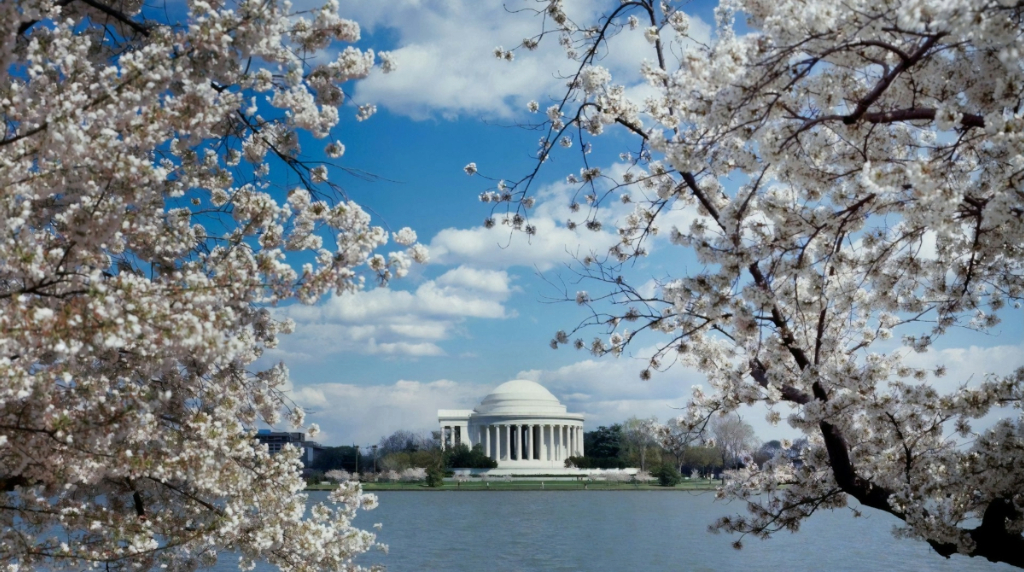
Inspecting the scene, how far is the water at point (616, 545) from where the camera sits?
61.3ft

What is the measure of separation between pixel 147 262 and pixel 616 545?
66.2ft

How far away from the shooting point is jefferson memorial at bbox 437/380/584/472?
76.9m

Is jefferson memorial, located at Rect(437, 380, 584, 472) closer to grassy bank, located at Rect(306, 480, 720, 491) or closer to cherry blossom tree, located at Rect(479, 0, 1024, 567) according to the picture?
grassy bank, located at Rect(306, 480, 720, 491)

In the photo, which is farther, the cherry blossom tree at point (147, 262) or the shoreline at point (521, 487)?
the shoreline at point (521, 487)

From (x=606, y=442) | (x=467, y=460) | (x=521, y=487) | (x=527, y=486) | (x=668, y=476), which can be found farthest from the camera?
(x=606, y=442)

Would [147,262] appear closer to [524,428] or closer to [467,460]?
[467,460]

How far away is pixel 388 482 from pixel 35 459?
2427 inches

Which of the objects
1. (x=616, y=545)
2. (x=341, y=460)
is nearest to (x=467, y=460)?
(x=341, y=460)

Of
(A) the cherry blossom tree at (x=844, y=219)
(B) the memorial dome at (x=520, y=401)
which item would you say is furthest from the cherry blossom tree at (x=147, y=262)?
(B) the memorial dome at (x=520, y=401)

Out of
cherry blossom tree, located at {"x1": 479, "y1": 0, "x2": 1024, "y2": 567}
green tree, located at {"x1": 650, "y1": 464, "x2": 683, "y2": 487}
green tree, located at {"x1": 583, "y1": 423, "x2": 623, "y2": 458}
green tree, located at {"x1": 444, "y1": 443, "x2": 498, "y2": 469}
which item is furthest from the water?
green tree, located at {"x1": 583, "y1": 423, "x2": 623, "y2": 458}

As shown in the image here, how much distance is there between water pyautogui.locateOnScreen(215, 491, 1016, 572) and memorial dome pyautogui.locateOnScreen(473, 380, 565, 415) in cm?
4210

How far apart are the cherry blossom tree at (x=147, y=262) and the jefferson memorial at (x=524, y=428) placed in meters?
69.8

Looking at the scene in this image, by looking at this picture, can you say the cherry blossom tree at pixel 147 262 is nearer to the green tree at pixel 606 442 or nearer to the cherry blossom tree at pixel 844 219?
the cherry blossom tree at pixel 844 219

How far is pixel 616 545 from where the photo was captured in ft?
74.2
